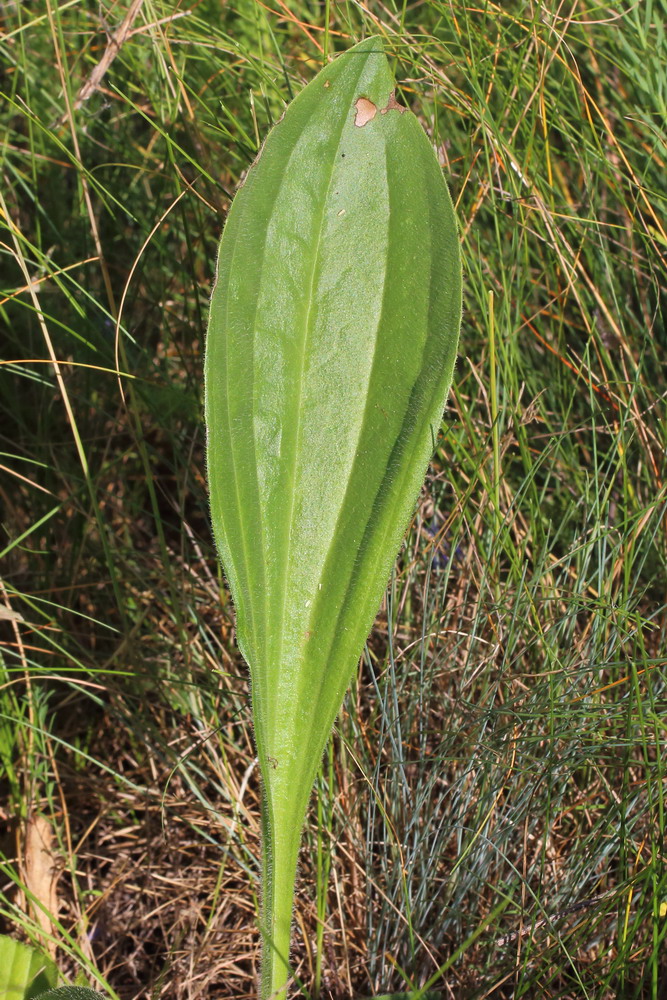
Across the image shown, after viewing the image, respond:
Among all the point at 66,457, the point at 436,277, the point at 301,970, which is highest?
the point at 436,277

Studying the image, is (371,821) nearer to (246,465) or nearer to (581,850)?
(581,850)

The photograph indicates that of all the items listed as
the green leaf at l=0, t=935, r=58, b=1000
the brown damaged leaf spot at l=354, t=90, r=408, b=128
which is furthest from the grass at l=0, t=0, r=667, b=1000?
the brown damaged leaf spot at l=354, t=90, r=408, b=128

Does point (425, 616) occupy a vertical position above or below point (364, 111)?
below

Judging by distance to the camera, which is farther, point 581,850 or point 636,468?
point 636,468

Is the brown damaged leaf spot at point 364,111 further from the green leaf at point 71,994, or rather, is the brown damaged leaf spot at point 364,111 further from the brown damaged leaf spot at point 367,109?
the green leaf at point 71,994

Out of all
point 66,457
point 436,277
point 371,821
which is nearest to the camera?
point 436,277

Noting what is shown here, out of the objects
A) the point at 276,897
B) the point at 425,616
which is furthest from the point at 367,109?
the point at 276,897

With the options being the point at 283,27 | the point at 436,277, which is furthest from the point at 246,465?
the point at 283,27

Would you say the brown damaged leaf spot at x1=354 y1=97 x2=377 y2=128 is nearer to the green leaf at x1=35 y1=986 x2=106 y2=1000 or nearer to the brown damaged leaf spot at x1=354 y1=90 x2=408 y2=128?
the brown damaged leaf spot at x1=354 y1=90 x2=408 y2=128

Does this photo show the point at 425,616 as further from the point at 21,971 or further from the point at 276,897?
the point at 21,971
